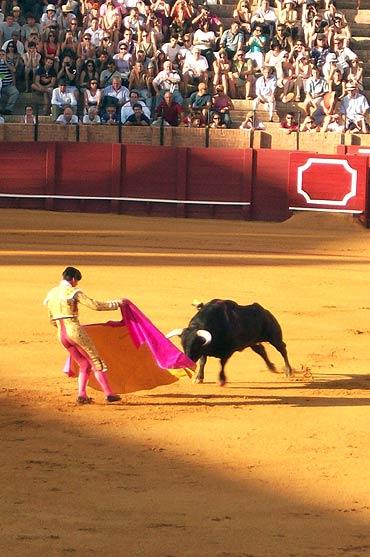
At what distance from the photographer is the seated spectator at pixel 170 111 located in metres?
21.7

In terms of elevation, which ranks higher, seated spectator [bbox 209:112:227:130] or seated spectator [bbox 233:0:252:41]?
seated spectator [bbox 233:0:252:41]

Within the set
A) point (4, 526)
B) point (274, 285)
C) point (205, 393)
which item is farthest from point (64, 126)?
point (4, 526)

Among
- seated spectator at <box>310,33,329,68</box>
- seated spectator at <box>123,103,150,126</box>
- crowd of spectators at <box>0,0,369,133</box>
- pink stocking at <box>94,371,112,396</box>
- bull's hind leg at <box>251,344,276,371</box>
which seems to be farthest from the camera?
seated spectator at <box>310,33,329,68</box>

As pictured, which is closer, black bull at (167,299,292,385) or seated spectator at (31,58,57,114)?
black bull at (167,299,292,385)

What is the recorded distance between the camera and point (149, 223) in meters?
20.8

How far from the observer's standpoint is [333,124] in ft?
72.6

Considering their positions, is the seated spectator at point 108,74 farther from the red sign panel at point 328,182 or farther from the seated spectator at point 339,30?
the seated spectator at point 339,30

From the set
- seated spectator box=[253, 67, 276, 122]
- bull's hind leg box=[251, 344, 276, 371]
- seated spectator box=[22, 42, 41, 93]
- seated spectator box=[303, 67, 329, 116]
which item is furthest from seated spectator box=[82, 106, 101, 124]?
bull's hind leg box=[251, 344, 276, 371]

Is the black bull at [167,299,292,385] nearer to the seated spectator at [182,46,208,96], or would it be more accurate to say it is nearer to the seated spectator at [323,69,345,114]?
the seated spectator at [323,69,345,114]

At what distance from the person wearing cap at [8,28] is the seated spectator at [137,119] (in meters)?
2.44

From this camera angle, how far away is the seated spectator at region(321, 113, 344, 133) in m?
22.1

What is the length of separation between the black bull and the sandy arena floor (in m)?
0.32

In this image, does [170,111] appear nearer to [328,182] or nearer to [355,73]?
[328,182]

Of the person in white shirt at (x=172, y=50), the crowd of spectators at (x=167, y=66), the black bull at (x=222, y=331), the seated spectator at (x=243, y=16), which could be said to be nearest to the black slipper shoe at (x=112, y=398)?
the black bull at (x=222, y=331)
